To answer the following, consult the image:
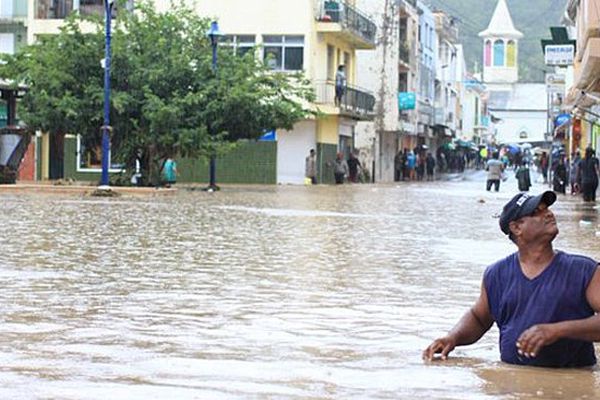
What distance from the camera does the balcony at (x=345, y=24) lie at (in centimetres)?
5238

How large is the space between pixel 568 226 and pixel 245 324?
14.2 metres

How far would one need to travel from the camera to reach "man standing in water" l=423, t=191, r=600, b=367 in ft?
21.1

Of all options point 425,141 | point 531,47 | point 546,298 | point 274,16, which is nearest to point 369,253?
point 546,298

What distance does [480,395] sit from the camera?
19.9 feet

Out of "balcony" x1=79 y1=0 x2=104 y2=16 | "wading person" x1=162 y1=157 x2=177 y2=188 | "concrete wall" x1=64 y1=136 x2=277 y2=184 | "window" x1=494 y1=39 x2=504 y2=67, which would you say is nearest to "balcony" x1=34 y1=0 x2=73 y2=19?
"balcony" x1=79 y1=0 x2=104 y2=16

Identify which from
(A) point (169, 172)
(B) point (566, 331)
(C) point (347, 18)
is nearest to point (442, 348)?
(B) point (566, 331)

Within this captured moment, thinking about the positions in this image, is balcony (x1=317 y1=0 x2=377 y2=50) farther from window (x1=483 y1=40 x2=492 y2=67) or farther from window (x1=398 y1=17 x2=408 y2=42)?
window (x1=483 y1=40 x2=492 y2=67)

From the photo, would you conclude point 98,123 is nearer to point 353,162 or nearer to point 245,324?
point 353,162

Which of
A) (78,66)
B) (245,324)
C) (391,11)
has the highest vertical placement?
(391,11)

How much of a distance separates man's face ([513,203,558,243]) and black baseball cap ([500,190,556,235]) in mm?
22

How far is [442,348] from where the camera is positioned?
7043 mm

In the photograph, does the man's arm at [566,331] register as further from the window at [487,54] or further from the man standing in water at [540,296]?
the window at [487,54]

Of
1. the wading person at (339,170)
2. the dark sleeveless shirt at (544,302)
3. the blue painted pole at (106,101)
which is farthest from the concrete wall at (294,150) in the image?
the dark sleeveless shirt at (544,302)

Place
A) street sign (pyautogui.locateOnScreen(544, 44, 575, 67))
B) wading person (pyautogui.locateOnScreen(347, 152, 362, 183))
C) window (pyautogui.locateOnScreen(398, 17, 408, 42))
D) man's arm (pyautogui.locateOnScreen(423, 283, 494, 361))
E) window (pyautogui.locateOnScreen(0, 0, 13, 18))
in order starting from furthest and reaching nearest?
window (pyautogui.locateOnScreen(398, 17, 408, 42)) → wading person (pyautogui.locateOnScreen(347, 152, 362, 183)) → window (pyautogui.locateOnScreen(0, 0, 13, 18)) → street sign (pyautogui.locateOnScreen(544, 44, 575, 67)) → man's arm (pyautogui.locateOnScreen(423, 283, 494, 361))
